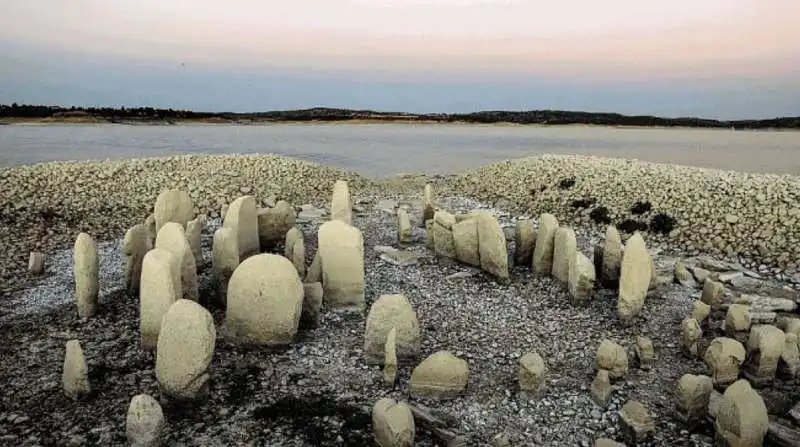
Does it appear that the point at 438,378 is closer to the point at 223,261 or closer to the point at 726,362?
the point at 726,362

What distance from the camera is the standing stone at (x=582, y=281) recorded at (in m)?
8.98

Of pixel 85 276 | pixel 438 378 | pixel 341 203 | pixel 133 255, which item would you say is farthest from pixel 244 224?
pixel 438 378

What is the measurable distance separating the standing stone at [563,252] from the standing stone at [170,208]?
6856 mm

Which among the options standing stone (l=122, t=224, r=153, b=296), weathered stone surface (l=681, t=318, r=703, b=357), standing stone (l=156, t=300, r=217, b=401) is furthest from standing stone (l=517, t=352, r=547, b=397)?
standing stone (l=122, t=224, r=153, b=296)

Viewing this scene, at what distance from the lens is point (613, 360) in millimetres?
6734

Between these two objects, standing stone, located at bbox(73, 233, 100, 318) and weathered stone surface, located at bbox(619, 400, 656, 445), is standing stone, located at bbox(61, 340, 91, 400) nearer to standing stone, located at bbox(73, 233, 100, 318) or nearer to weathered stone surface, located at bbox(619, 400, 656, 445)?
standing stone, located at bbox(73, 233, 100, 318)

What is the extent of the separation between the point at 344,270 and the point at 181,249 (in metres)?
2.35

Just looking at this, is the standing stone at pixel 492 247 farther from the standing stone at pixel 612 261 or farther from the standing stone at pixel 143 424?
the standing stone at pixel 143 424

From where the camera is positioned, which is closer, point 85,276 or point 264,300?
point 264,300

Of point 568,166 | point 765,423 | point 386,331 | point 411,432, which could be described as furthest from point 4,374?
point 568,166

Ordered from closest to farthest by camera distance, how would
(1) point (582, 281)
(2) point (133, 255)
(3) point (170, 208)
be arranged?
(1) point (582, 281), (2) point (133, 255), (3) point (170, 208)

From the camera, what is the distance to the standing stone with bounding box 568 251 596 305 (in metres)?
8.98

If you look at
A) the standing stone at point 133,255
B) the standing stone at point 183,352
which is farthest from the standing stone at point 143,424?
the standing stone at point 133,255

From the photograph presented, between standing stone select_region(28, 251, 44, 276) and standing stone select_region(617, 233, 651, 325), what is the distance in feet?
33.1
